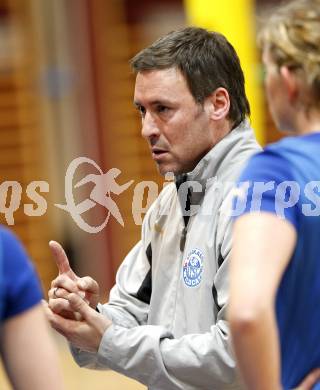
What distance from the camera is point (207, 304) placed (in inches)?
137

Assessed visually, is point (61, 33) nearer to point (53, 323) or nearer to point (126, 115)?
point (126, 115)

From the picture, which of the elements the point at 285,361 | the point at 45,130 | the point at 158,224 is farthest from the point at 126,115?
the point at 285,361

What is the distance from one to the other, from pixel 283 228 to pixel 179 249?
1154 millimetres

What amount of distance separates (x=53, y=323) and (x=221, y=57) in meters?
1.00

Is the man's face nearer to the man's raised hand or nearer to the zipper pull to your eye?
the zipper pull

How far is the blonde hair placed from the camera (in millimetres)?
2668

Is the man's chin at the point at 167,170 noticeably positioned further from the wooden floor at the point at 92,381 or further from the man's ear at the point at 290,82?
the wooden floor at the point at 92,381

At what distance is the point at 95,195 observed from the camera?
10891mm

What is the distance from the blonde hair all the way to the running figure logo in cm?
718

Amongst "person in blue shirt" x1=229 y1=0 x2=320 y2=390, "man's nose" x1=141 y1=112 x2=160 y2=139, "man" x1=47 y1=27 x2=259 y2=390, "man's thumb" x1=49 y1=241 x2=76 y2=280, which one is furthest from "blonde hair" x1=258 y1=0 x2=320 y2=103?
"man's thumb" x1=49 y1=241 x2=76 y2=280

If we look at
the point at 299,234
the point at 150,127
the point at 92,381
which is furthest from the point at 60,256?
the point at 92,381

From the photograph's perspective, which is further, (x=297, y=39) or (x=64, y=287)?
(x=64, y=287)

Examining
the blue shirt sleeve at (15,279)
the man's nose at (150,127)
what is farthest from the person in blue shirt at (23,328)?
the man's nose at (150,127)

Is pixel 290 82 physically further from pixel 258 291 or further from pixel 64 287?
pixel 64 287
